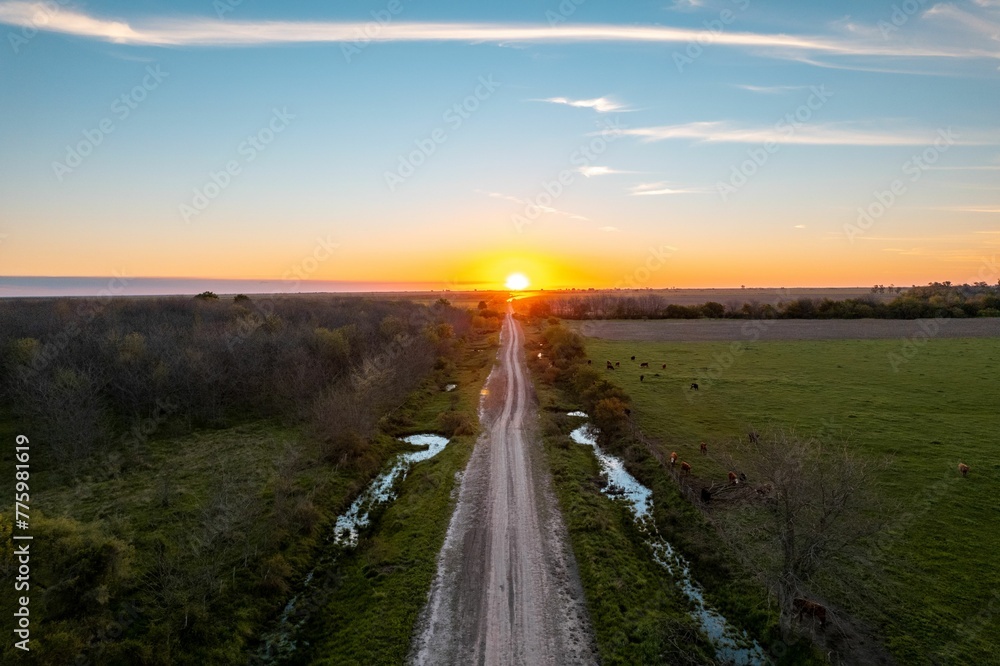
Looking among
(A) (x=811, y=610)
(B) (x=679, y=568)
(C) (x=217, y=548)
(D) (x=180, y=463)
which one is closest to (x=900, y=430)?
(B) (x=679, y=568)

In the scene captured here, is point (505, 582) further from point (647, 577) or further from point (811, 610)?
point (811, 610)

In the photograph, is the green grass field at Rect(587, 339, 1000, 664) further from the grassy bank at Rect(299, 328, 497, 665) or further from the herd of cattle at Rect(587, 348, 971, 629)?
the grassy bank at Rect(299, 328, 497, 665)

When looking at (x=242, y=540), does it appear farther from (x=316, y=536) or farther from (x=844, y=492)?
(x=844, y=492)

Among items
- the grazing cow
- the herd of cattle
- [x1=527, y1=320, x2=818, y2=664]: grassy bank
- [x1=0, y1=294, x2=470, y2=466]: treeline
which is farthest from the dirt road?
[x1=0, y1=294, x2=470, y2=466]: treeline

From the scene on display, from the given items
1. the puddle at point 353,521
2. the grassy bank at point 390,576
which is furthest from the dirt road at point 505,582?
the puddle at point 353,521

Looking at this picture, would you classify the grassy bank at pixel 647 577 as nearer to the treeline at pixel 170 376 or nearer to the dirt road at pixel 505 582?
the dirt road at pixel 505 582
